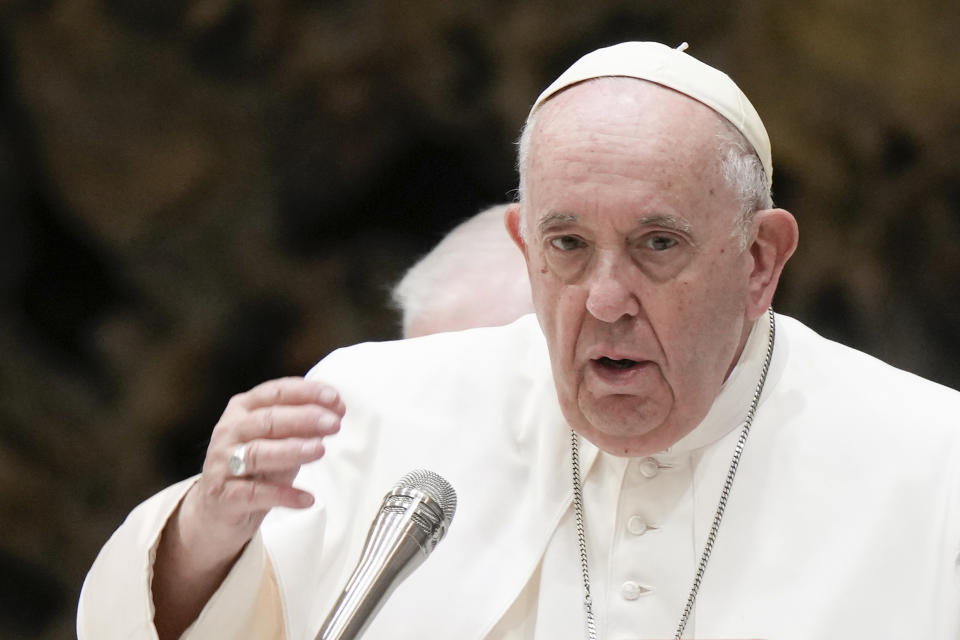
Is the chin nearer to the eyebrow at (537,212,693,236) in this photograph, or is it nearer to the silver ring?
the eyebrow at (537,212,693,236)

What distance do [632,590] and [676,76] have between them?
3.24 feet

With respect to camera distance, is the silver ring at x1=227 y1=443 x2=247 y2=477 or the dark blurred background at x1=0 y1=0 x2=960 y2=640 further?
the dark blurred background at x1=0 y1=0 x2=960 y2=640

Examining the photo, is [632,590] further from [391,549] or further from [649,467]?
[391,549]

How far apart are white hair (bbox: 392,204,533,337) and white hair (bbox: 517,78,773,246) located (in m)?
1.04

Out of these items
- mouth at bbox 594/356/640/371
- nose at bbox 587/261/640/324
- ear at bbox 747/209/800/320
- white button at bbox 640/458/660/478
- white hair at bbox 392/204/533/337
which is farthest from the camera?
white hair at bbox 392/204/533/337

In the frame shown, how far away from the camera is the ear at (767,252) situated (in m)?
2.56

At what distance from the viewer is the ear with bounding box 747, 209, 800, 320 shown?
101 inches

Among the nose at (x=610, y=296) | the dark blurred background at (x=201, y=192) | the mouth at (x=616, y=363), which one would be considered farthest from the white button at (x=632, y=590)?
the dark blurred background at (x=201, y=192)

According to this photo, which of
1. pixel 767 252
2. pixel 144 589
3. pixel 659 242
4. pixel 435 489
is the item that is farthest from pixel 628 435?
pixel 144 589

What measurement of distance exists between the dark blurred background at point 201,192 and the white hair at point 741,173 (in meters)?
1.50

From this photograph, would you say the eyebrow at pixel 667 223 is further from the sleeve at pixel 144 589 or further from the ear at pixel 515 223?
the sleeve at pixel 144 589

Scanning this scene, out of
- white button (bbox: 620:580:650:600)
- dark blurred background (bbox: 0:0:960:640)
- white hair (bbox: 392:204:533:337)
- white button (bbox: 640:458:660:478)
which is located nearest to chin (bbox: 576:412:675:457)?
white button (bbox: 640:458:660:478)

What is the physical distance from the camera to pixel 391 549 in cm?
191

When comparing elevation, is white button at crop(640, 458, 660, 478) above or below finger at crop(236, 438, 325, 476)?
above
